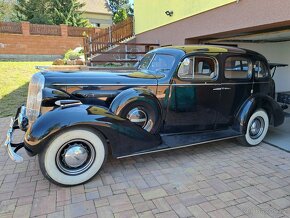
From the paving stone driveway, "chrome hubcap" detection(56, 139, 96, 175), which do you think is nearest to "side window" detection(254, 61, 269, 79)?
the paving stone driveway

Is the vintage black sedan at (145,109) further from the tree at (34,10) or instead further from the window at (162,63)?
the tree at (34,10)

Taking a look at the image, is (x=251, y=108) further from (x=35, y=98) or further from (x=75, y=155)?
(x=35, y=98)

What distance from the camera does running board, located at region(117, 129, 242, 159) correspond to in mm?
3465

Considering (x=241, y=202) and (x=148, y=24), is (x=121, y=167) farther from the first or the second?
(x=148, y=24)

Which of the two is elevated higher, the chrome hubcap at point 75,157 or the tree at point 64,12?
the tree at point 64,12

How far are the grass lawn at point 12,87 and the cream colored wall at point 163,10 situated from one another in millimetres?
5642

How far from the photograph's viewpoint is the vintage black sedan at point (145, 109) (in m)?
2.88

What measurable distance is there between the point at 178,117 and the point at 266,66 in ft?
7.12

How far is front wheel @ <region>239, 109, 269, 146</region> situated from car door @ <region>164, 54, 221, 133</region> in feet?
2.49

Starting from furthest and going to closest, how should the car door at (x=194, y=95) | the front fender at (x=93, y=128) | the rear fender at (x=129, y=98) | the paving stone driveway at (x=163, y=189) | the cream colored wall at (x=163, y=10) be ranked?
the cream colored wall at (x=163, y=10) → the car door at (x=194, y=95) → the rear fender at (x=129, y=98) → the front fender at (x=93, y=128) → the paving stone driveway at (x=163, y=189)

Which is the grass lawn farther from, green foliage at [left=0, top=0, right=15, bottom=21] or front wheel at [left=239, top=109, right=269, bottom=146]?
green foliage at [left=0, top=0, right=15, bottom=21]

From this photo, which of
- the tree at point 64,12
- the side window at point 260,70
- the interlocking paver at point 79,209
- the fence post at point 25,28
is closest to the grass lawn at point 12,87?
the interlocking paver at point 79,209

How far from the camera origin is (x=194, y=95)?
3.76m

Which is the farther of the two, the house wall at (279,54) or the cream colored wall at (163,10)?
the house wall at (279,54)
